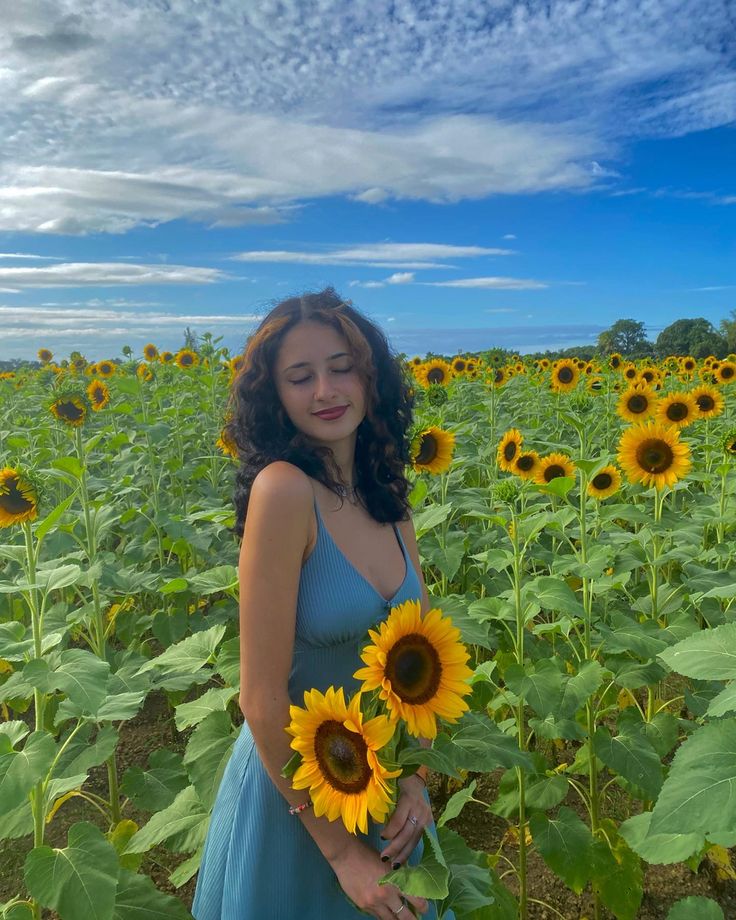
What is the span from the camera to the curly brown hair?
6.52 ft

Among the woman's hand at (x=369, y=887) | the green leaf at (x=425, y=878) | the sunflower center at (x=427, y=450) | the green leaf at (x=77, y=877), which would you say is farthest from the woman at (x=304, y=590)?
the sunflower center at (x=427, y=450)

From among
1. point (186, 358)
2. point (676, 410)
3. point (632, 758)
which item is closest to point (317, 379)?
point (632, 758)

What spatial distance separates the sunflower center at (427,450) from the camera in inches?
153

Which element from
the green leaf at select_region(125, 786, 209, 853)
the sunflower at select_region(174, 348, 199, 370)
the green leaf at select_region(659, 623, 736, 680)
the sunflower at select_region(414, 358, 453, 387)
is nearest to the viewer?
the green leaf at select_region(659, 623, 736, 680)

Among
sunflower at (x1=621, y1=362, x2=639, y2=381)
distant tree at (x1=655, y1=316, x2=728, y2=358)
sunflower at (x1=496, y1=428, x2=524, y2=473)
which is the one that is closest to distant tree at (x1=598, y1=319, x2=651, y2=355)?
distant tree at (x1=655, y1=316, x2=728, y2=358)

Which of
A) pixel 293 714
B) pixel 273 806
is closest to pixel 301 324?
pixel 293 714

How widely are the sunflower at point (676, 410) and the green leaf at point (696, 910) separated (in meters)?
4.03

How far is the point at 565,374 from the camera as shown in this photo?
8.30 meters

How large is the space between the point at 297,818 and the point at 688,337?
42145 millimetres

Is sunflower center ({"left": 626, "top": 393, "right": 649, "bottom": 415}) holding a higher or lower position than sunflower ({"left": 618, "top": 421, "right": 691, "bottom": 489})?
higher

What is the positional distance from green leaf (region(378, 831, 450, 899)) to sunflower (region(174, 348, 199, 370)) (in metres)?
10.7

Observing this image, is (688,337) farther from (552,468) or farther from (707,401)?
(552,468)

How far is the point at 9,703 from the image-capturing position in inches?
157

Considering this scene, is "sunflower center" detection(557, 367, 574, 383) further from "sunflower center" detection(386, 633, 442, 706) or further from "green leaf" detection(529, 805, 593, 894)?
"sunflower center" detection(386, 633, 442, 706)
